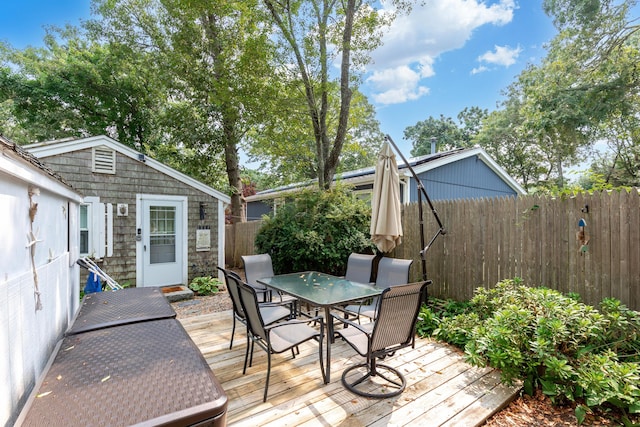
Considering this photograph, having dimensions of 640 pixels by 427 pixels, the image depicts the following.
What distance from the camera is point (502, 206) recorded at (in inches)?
178

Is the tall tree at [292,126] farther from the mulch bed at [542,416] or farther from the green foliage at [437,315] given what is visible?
the mulch bed at [542,416]

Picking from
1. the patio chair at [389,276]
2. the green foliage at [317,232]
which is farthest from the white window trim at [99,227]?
the patio chair at [389,276]

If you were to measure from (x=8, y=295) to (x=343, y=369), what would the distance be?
9.01ft

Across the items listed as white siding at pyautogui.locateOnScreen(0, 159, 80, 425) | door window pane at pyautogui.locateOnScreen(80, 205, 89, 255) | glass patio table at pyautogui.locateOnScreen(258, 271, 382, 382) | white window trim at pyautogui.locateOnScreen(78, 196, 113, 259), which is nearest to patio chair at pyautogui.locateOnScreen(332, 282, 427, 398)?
glass patio table at pyautogui.locateOnScreen(258, 271, 382, 382)

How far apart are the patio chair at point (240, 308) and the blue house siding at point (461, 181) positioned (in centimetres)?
708

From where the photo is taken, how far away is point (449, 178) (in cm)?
1079

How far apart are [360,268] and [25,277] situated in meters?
3.71

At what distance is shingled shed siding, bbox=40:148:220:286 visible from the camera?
605 cm

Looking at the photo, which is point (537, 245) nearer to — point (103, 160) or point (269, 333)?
point (269, 333)

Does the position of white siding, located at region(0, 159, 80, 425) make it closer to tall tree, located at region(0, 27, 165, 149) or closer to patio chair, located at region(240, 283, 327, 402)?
patio chair, located at region(240, 283, 327, 402)

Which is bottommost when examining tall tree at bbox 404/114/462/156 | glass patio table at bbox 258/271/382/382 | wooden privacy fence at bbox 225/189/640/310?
glass patio table at bbox 258/271/382/382

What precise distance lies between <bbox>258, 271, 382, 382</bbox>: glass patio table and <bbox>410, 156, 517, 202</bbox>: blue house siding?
21.1 feet

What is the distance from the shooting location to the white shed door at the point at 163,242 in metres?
6.71

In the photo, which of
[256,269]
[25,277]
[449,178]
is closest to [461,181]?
[449,178]
